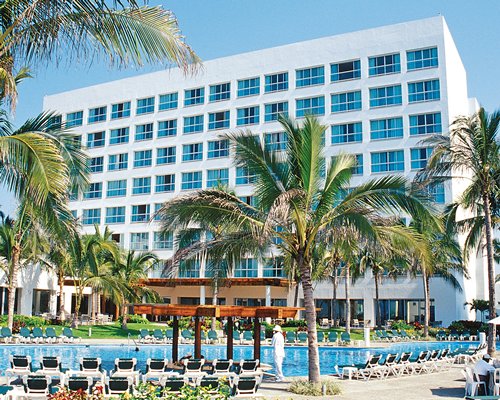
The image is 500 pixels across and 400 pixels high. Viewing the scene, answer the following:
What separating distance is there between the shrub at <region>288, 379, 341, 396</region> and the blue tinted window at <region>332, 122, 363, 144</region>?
1411 inches

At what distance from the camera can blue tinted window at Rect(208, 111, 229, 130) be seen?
55094 mm

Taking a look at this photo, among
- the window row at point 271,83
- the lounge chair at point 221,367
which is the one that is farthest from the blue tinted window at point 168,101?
the lounge chair at point 221,367

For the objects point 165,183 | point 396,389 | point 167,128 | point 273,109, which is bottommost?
point 396,389

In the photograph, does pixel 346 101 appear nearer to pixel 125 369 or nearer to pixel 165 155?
pixel 165 155

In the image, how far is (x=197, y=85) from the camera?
57000mm

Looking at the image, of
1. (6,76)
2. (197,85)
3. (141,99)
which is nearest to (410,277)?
(197,85)

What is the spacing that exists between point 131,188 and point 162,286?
10687 mm

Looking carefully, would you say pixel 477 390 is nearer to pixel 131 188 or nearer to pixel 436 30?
pixel 436 30

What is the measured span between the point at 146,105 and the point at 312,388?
4797 centimetres

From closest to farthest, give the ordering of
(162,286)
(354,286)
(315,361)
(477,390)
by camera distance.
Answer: (477,390)
(315,361)
(354,286)
(162,286)

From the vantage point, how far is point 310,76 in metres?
51.8

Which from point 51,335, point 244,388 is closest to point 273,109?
point 51,335

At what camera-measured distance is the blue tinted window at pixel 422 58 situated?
47.2 meters

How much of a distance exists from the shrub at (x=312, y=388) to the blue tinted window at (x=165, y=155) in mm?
43144
